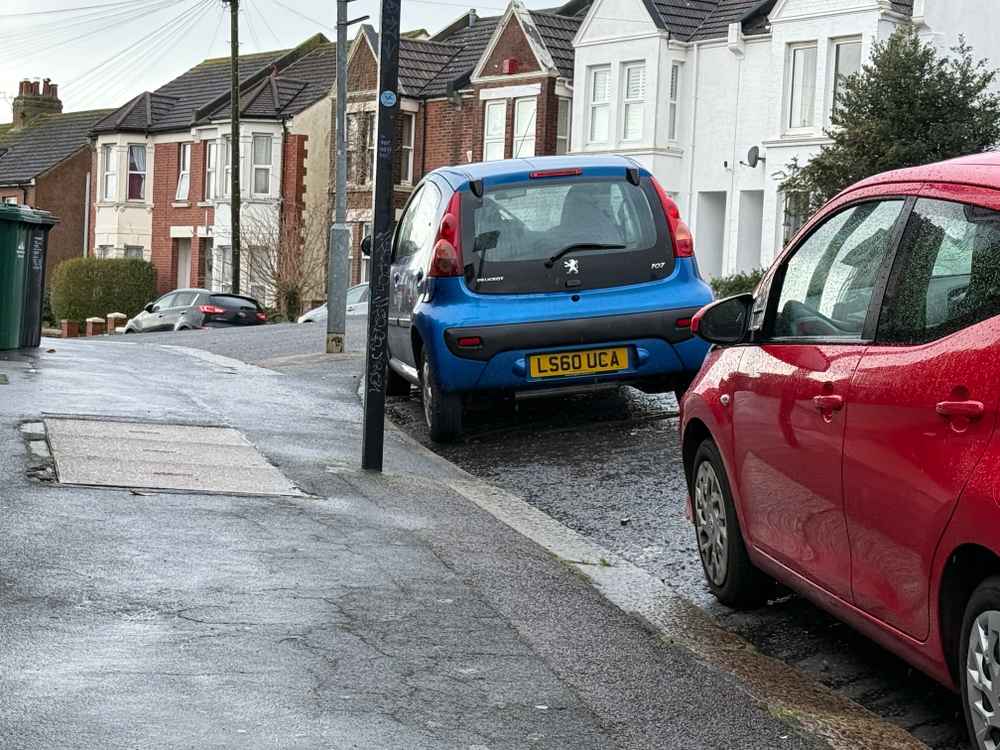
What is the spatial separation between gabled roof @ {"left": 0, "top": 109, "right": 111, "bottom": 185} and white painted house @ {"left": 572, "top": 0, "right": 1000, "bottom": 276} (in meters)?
28.2

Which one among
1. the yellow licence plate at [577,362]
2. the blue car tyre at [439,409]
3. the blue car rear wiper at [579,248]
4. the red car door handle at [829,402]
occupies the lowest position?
the blue car tyre at [439,409]

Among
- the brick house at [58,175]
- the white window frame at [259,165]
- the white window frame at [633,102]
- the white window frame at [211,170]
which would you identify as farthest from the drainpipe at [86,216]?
the white window frame at [633,102]

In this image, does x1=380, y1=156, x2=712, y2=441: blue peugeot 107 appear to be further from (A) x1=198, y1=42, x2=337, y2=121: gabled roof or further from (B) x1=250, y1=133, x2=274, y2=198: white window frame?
(B) x1=250, y1=133, x2=274, y2=198: white window frame

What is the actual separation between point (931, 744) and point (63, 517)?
3835 millimetres

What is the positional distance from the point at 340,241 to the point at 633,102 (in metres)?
19.6

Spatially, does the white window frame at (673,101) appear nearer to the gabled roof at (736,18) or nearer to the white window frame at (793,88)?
the gabled roof at (736,18)

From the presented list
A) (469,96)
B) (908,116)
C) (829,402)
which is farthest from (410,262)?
(469,96)

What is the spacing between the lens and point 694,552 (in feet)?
24.5

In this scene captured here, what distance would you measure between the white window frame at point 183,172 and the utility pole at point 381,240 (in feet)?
160

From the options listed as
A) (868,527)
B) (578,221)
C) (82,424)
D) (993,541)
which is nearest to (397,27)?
(578,221)

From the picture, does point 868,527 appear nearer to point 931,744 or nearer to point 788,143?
point 931,744

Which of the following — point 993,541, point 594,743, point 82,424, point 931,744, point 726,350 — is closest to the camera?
point 993,541

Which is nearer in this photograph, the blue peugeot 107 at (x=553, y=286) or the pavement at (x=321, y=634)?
the pavement at (x=321, y=634)

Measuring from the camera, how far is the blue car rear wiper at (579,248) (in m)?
10.3
